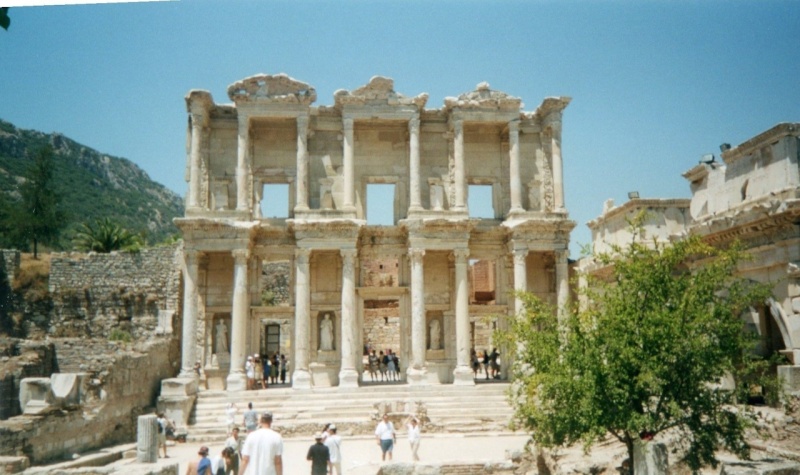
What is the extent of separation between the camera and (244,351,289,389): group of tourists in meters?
24.3

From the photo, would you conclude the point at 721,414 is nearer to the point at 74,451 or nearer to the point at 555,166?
the point at 74,451

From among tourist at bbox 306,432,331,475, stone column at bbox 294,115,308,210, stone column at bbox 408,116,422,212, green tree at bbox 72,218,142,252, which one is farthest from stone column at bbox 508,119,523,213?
green tree at bbox 72,218,142,252

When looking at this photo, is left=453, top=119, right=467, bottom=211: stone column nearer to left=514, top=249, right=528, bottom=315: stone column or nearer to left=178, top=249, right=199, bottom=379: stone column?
left=514, top=249, right=528, bottom=315: stone column

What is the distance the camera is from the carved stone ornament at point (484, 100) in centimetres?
2628

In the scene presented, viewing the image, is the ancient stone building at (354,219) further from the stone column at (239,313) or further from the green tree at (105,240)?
the green tree at (105,240)

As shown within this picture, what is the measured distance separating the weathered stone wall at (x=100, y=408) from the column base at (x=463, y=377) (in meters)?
9.50

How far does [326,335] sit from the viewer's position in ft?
85.5

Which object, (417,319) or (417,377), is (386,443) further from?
(417,319)

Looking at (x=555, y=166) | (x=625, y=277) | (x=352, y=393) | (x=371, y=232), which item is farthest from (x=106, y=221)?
(x=625, y=277)

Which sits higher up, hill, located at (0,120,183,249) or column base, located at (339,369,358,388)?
hill, located at (0,120,183,249)

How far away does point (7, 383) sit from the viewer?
19.3m

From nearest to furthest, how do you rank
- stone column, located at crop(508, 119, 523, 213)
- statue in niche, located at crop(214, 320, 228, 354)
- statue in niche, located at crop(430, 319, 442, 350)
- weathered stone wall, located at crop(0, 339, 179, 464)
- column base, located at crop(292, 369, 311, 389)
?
1. weathered stone wall, located at crop(0, 339, 179, 464)
2. column base, located at crop(292, 369, 311, 389)
3. statue in niche, located at crop(214, 320, 228, 354)
4. stone column, located at crop(508, 119, 523, 213)
5. statue in niche, located at crop(430, 319, 442, 350)

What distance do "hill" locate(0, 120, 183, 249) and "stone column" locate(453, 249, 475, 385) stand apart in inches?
831

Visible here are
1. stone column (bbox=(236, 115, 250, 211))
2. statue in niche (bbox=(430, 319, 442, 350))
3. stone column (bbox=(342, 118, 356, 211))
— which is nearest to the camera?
stone column (bbox=(236, 115, 250, 211))
